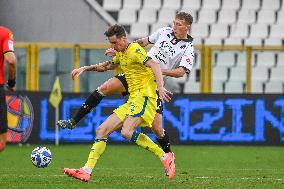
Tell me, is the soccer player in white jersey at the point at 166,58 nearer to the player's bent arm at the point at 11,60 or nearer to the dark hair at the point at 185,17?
the dark hair at the point at 185,17

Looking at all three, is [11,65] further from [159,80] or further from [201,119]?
[201,119]

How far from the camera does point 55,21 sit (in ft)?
81.8

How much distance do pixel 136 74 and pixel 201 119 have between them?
30.7 feet

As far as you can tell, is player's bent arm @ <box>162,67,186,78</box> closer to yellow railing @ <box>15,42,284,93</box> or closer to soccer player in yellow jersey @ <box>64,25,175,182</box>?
soccer player in yellow jersey @ <box>64,25,175,182</box>

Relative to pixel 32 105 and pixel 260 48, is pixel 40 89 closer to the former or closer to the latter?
pixel 32 105

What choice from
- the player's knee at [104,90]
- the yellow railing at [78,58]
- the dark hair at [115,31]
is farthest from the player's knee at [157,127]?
the yellow railing at [78,58]

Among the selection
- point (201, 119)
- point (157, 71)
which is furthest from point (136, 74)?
point (201, 119)

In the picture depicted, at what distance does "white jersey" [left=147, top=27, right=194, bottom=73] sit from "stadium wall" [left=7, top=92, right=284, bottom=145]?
8.27 m

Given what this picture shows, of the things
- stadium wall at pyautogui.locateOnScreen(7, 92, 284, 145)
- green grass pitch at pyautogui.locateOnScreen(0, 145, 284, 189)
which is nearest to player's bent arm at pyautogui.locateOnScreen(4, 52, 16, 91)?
green grass pitch at pyautogui.locateOnScreen(0, 145, 284, 189)

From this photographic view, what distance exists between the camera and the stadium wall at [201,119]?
853 inches

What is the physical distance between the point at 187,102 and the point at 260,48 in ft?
7.21

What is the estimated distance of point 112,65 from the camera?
13.0 metres

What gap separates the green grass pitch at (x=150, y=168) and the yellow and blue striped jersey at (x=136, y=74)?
3.63 feet

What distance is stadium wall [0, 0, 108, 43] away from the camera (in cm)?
2486
